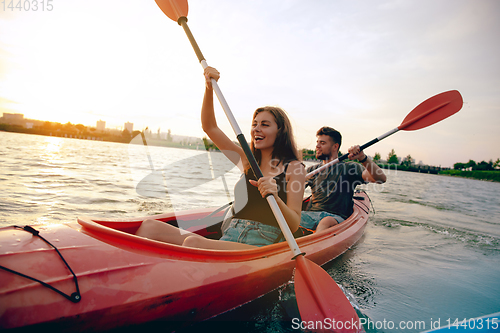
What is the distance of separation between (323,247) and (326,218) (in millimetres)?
825

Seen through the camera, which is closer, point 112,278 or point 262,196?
point 112,278

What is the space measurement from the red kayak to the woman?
0.52ft

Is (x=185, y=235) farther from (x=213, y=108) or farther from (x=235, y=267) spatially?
Result: (x=213, y=108)

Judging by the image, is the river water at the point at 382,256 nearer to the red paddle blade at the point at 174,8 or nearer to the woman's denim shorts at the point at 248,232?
the woman's denim shorts at the point at 248,232

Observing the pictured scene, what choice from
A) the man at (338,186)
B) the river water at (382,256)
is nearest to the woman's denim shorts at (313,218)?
the man at (338,186)

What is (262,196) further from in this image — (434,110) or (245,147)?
(434,110)

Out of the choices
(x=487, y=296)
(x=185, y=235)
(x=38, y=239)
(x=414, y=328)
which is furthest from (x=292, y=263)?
(x=487, y=296)

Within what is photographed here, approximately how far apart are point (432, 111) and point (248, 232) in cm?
410

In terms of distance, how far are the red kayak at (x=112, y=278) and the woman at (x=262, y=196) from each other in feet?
0.52

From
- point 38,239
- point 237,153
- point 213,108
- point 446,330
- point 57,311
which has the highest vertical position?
point 213,108

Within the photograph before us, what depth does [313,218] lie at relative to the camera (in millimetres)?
3664

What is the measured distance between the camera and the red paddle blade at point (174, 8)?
2871 millimetres

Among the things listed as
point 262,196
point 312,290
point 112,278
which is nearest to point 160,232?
point 112,278

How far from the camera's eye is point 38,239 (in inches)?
59.2
